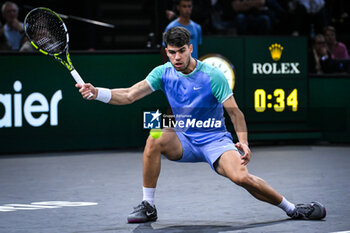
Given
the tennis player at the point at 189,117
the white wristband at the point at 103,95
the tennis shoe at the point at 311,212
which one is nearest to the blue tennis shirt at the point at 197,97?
the tennis player at the point at 189,117

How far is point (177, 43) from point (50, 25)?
1468 mm

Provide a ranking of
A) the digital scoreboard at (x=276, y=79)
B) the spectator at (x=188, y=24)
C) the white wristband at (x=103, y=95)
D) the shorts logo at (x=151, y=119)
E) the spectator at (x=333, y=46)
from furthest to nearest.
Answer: the spectator at (x=333, y=46)
the digital scoreboard at (x=276, y=79)
the shorts logo at (x=151, y=119)
the spectator at (x=188, y=24)
the white wristband at (x=103, y=95)

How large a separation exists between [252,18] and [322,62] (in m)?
1.43

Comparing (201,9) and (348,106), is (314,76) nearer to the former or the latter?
(348,106)

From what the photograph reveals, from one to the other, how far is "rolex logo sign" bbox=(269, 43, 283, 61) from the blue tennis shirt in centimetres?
566

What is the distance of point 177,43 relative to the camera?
19.9 feet

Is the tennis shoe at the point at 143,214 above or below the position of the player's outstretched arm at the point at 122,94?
below

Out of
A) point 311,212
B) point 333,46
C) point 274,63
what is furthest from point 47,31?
point 333,46

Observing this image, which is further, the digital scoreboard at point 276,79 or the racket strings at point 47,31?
the digital scoreboard at point 276,79

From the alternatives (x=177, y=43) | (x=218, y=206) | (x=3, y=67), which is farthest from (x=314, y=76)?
(x=177, y=43)

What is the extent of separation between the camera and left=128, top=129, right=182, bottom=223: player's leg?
6262 millimetres

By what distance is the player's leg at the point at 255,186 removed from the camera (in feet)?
19.6

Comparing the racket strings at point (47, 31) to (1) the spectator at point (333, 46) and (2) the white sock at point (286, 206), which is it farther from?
(1) the spectator at point (333, 46)

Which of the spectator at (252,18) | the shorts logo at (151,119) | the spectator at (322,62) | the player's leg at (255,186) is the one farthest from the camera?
the spectator at (252,18)
